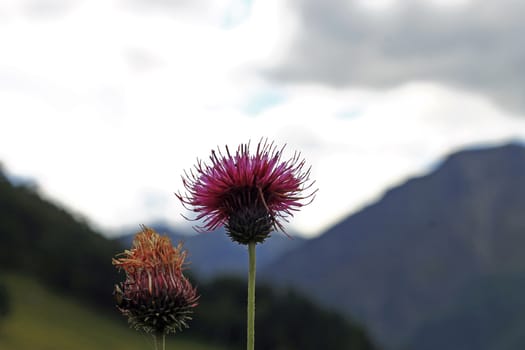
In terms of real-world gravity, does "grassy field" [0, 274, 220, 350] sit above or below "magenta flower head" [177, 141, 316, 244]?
above

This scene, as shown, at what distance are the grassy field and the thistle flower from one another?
4709 inches

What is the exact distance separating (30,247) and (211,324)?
4647 cm

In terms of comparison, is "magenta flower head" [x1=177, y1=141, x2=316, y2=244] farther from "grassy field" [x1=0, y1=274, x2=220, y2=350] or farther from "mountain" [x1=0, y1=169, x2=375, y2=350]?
"mountain" [x1=0, y1=169, x2=375, y2=350]

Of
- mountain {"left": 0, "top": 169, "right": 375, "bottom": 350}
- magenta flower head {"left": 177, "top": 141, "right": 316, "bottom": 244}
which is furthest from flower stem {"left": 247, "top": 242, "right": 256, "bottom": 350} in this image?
mountain {"left": 0, "top": 169, "right": 375, "bottom": 350}

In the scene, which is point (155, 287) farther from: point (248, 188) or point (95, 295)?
point (95, 295)

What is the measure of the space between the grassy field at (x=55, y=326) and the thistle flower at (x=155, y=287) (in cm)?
11960

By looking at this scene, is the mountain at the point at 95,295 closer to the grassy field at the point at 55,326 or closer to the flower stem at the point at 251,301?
the grassy field at the point at 55,326

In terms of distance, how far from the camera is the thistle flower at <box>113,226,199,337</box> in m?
8.23

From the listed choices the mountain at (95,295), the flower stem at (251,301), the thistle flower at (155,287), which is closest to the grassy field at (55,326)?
the mountain at (95,295)

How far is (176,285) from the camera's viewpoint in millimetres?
8633

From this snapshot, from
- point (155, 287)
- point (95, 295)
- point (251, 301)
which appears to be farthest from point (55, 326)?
point (251, 301)

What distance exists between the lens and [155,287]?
27.9ft

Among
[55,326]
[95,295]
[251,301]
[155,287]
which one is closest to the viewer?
[251,301]

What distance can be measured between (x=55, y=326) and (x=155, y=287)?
145m
